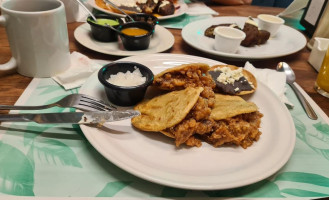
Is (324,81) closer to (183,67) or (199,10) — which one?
(183,67)

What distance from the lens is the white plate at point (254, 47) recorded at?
8.98ft

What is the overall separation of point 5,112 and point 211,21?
2.70 m

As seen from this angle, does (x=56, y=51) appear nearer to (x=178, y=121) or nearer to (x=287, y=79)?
(x=178, y=121)

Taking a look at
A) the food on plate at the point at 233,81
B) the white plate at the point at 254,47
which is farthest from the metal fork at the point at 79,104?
the white plate at the point at 254,47

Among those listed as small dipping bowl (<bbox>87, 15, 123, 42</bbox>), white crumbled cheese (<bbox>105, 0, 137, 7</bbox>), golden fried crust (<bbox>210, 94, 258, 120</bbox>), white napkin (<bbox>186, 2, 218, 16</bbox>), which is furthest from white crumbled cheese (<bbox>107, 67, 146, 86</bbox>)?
white napkin (<bbox>186, 2, 218, 16</bbox>)

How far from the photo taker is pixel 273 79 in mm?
2320

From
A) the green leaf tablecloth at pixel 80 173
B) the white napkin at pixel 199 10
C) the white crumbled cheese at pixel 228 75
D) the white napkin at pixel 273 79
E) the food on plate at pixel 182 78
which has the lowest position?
the green leaf tablecloth at pixel 80 173

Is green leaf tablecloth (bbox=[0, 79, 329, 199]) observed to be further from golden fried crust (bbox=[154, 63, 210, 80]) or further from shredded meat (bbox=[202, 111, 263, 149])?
golden fried crust (bbox=[154, 63, 210, 80])

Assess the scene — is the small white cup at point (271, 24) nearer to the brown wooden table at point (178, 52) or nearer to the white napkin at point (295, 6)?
the brown wooden table at point (178, 52)

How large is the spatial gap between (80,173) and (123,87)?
63 centimetres

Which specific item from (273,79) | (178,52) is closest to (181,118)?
(273,79)

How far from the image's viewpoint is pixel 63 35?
6.79 feet

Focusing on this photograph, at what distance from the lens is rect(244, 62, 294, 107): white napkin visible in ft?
7.25

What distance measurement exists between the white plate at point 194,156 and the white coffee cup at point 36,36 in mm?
845
